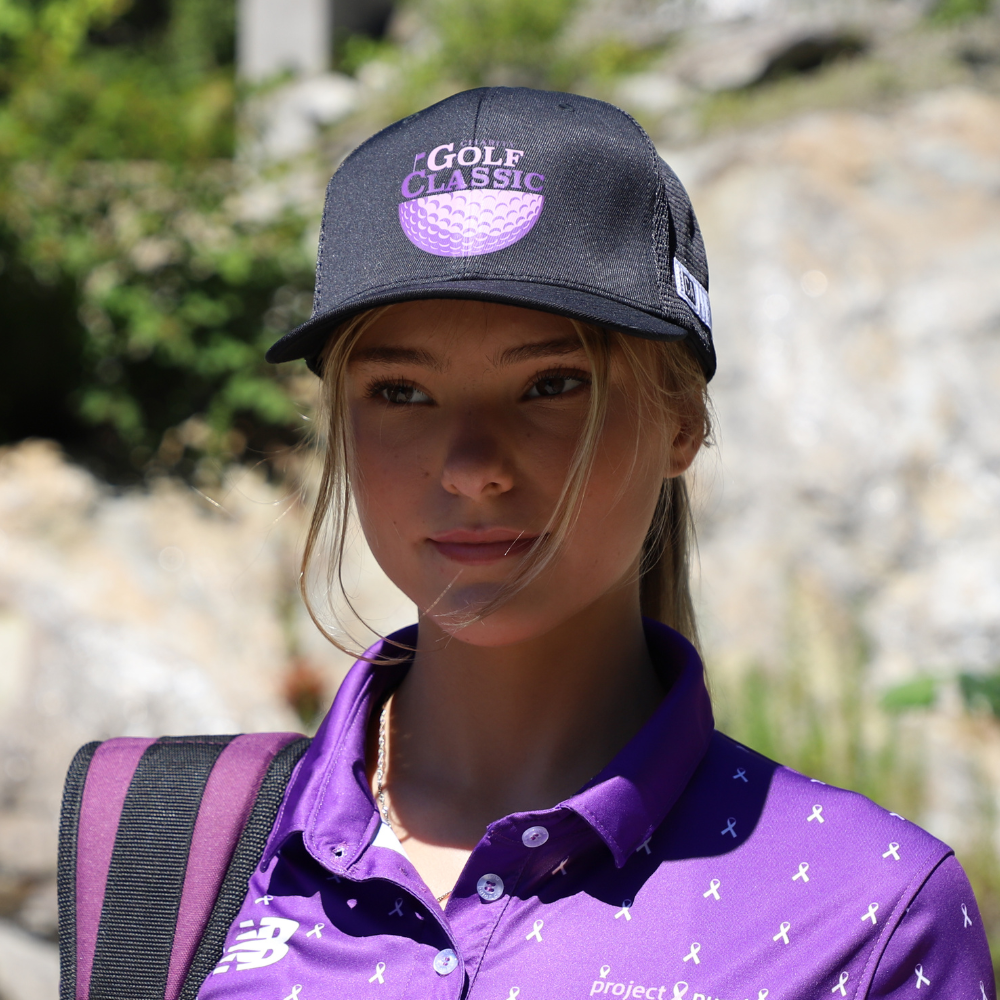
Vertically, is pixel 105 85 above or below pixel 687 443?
above

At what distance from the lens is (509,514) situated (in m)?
1.16

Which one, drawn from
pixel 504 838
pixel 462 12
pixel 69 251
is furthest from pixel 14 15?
pixel 504 838

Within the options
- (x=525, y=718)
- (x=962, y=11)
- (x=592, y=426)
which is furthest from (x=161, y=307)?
(x=962, y=11)

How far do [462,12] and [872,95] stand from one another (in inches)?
203

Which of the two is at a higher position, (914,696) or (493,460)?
(493,460)

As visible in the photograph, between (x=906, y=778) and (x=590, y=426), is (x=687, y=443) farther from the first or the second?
(x=906, y=778)

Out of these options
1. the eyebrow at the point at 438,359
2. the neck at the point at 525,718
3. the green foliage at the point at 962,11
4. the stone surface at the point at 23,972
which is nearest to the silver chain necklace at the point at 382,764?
the neck at the point at 525,718

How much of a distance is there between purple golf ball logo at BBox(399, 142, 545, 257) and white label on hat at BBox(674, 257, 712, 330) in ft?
0.61

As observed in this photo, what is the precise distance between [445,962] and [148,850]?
0.46m

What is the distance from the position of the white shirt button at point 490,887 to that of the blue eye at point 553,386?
536 millimetres

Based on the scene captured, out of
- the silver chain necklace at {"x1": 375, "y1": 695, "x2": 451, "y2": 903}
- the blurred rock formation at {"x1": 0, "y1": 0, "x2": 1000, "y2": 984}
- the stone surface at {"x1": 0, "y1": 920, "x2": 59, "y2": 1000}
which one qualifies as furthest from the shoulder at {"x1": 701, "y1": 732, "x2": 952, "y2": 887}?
the stone surface at {"x1": 0, "y1": 920, "x2": 59, "y2": 1000}

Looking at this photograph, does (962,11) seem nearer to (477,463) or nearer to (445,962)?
(477,463)

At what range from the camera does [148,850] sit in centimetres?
132

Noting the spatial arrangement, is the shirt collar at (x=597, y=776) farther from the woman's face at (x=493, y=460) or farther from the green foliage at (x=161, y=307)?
the green foliage at (x=161, y=307)
